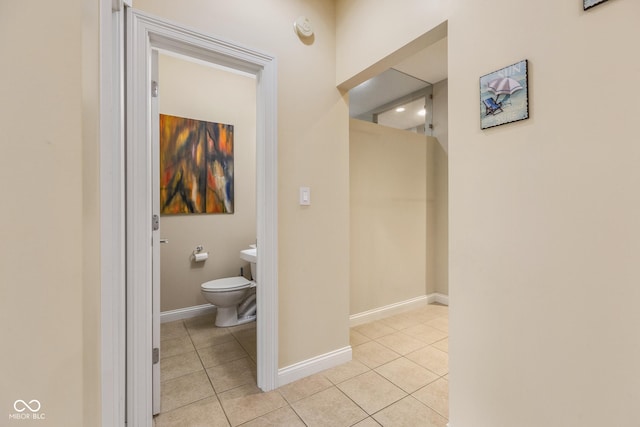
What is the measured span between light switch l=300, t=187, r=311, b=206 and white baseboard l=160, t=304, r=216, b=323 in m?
1.96

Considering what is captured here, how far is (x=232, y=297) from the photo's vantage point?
98.3 inches

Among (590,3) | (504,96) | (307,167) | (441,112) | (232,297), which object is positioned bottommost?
(232,297)

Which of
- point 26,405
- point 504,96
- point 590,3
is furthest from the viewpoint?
point 504,96

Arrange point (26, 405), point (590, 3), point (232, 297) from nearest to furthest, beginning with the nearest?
point (26, 405) < point (590, 3) < point (232, 297)

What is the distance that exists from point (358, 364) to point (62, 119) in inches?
84.3

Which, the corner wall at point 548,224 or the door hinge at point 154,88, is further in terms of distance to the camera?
the door hinge at point 154,88

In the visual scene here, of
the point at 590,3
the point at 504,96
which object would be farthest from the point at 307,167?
the point at 590,3

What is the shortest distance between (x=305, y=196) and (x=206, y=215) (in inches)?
64.3

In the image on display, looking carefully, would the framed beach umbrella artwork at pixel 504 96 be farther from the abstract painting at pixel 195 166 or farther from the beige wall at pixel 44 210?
the abstract painting at pixel 195 166

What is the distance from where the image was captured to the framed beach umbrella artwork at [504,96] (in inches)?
41.1

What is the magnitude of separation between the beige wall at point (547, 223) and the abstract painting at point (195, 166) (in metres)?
2.46

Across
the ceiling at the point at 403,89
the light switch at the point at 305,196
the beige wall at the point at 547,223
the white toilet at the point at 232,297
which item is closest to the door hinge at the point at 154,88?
the light switch at the point at 305,196

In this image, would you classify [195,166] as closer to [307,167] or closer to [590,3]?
[307,167]

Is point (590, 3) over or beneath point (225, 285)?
over
